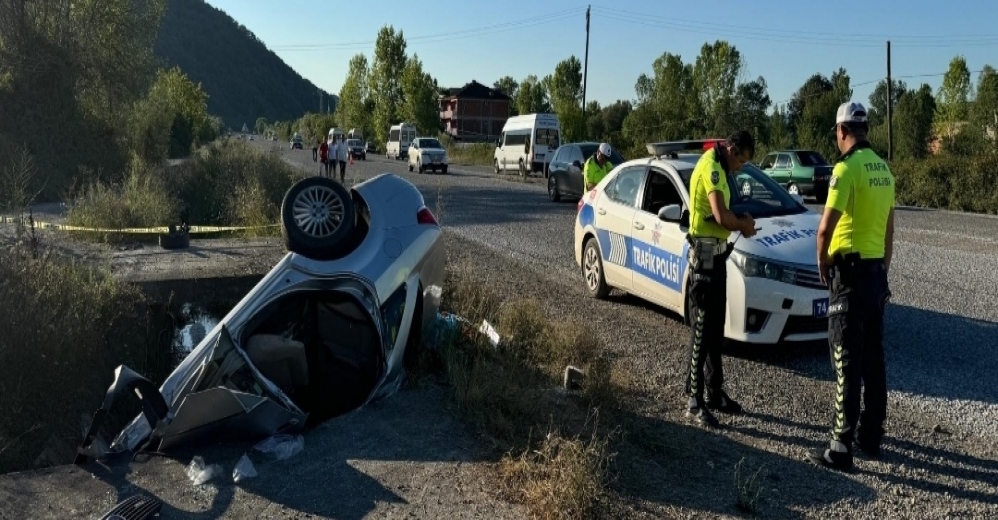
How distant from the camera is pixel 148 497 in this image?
427 cm

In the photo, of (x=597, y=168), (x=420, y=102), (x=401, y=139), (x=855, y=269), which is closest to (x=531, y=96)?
(x=420, y=102)

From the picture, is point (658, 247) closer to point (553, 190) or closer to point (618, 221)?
point (618, 221)

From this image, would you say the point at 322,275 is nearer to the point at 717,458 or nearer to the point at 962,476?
the point at 717,458

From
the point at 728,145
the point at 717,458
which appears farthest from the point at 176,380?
the point at 728,145

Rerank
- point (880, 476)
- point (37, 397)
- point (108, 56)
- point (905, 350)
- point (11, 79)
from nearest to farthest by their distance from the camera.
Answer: point (880, 476) < point (37, 397) < point (905, 350) < point (11, 79) < point (108, 56)

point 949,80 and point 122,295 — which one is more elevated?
point 949,80

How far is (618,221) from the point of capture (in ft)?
30.1

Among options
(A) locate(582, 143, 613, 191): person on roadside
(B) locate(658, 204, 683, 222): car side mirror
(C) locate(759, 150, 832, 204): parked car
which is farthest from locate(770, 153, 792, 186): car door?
(B) locate(658, 204, 683, 222): car side mirror

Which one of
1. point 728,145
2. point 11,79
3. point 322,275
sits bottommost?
point 322,275

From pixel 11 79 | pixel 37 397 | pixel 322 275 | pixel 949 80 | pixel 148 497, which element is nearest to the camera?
pixel 148 497

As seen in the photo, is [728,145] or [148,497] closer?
[148,497]

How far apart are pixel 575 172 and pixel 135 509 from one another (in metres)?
19.9

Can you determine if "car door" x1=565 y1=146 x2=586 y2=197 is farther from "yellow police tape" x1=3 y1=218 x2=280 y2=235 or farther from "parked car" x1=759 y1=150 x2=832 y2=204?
"yellow police tape" x1=3 y1=218 x2=280 y2=235

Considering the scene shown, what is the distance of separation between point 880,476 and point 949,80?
46.3 meters
